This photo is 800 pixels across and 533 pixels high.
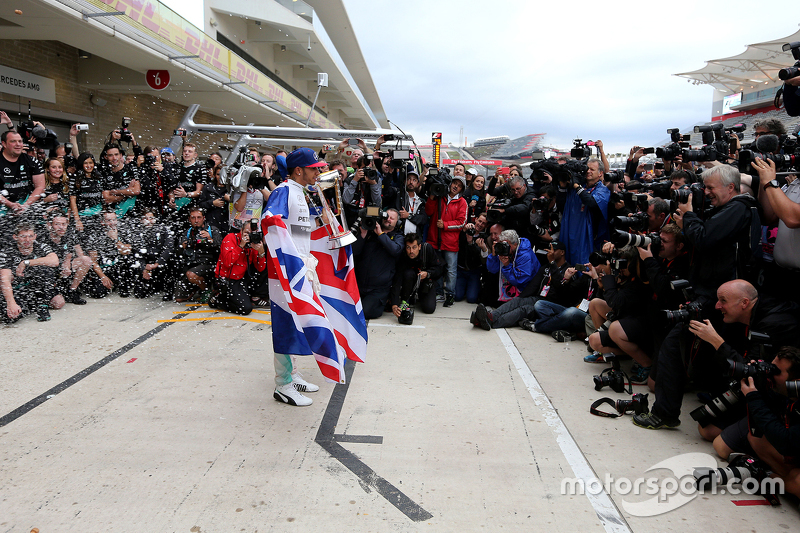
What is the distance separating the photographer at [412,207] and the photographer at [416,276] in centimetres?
43

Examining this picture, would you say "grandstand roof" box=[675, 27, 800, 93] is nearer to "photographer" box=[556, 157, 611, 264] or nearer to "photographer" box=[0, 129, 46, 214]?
"photographer" box=[556, 157, 611, 264]

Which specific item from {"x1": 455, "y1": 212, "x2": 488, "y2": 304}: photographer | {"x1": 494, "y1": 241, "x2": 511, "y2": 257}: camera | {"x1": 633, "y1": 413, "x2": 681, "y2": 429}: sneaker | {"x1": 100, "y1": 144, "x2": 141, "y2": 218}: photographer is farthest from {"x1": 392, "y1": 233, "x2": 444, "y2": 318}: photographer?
{"x1": 100, "y1": 144, "x2": 141, "y2": 218}: photographer

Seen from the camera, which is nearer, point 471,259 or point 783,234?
point 783,234

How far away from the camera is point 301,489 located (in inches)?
116

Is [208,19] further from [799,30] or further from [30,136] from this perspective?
[799,30]

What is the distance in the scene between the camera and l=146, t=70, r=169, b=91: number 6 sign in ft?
37.2

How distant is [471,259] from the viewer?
7855mm

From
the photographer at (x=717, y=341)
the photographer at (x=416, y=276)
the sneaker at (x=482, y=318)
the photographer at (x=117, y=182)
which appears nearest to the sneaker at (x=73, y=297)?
the photographer at (x=117, y=182)

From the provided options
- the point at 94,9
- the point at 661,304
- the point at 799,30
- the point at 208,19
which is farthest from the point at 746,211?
the point at 799,30

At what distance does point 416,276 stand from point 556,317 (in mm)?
1876

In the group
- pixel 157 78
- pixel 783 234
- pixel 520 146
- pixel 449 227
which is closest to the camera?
pixel 783 234

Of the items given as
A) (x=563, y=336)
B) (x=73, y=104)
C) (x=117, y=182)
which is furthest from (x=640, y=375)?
(x=73, y=104)

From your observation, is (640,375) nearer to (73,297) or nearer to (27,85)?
(73,297)

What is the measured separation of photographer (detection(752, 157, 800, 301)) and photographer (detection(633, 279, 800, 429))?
0.18 metres
